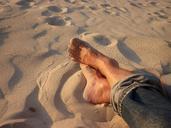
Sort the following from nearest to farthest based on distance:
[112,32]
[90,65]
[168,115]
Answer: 1. [168,115]
2. [90,65]
3. [112,32]

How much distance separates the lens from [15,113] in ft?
5.25

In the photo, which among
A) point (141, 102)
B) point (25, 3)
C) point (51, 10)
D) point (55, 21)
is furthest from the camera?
point (25, 3)

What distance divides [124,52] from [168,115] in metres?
1.25

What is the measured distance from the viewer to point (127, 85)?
156cm

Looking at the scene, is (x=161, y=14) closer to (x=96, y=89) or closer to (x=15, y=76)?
(x=96, y=89)

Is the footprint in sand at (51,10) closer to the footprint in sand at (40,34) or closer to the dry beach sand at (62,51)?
the dry beach sand at (62,51)

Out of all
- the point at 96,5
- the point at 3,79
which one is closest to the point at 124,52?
the point at 3,79

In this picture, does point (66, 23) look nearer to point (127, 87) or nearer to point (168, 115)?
point (127, 87)

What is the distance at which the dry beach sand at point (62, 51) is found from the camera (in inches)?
66.2

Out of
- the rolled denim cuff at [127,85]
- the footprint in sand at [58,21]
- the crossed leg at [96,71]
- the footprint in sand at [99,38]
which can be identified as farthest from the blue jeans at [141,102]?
the footprint in sand at [58,21]

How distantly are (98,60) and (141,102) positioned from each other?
0.75m

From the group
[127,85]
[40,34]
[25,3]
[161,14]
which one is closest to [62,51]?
[40,34]

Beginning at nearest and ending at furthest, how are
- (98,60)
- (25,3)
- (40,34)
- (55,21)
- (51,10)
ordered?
1. (98,60)
2. (40,34)
3. (55,21)
4. (51,10)
5. (25,3)

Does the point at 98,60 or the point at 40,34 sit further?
the point at 40,34
